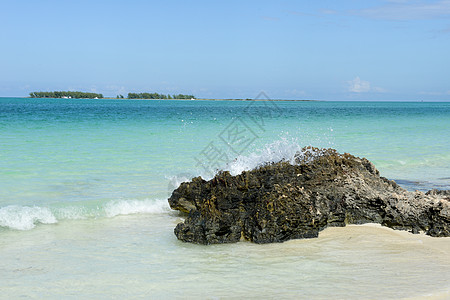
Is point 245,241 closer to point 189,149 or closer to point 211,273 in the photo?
A: point 211,273

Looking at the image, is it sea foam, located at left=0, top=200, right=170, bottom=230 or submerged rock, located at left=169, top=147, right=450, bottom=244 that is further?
sea foam, located at left=0, top=200, right=170, bottom=230

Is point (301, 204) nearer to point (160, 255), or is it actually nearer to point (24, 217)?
point (160, 255)

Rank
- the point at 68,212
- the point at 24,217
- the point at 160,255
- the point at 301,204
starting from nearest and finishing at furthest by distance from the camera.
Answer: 1. the point at 160,255
2. the point at 301,204
3. the point at 24,217
4. the point at 68,212

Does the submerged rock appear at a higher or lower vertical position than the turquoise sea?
higher

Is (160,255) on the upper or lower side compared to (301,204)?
lower

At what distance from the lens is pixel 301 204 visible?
5.76 metres

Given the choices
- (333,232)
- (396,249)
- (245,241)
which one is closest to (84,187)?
(245,241)

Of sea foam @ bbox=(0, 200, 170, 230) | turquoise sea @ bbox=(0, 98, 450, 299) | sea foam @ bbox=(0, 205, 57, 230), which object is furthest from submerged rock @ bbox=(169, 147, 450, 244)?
sea foam @ bbox=(0, 205, 57, 230)

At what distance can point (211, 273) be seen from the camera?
4.71 metres

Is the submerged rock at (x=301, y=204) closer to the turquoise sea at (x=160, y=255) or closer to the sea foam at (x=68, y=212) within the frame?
the turquoise sea at (x=160, y=255)

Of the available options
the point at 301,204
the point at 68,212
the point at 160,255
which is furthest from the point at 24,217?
the point at 301,204

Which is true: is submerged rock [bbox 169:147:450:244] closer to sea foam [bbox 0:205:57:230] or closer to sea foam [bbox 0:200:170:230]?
sea foam [bbox 0:200:170:230]

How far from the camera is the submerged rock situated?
567 centimetres

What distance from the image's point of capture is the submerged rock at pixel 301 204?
5.67 meters
